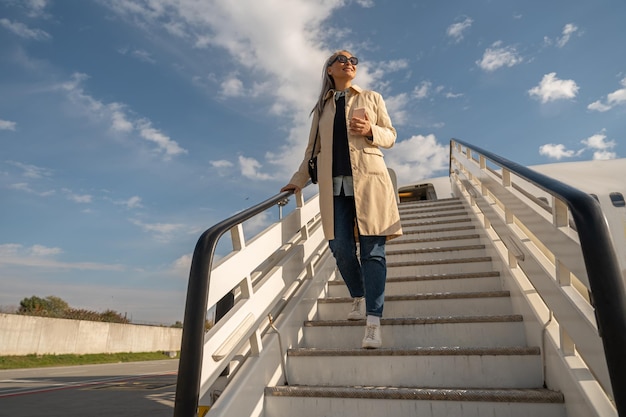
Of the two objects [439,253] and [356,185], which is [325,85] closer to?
[356,185]

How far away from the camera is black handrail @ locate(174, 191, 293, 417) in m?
1.47

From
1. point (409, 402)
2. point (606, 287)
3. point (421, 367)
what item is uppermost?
point (606, 287)

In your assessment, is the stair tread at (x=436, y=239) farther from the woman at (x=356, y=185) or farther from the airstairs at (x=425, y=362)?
the woman at (x=356, y=185)

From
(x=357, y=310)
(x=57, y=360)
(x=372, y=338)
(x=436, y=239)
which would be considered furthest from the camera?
(x=57, y=360)

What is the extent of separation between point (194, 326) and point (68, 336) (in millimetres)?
20941

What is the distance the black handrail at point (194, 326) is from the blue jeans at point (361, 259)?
1.03 meters

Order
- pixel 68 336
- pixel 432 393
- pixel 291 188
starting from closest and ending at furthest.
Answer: pixel 432 393 < pixel 291 188 < pixel 68 336

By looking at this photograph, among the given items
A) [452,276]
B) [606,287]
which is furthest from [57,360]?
[606,287]

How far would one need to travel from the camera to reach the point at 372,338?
92.8 inches

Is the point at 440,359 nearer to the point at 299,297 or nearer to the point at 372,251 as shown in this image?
the point at 372,251

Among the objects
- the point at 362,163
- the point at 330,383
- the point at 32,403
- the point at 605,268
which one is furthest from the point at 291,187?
the point at 32,403

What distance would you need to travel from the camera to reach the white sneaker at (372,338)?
235 centimetres

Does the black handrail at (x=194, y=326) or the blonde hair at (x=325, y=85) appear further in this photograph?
the blonde hair at (x=325, y=85)

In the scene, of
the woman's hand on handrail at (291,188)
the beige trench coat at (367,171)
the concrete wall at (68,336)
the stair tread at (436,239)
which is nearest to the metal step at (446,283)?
the beige trench coat at (367,171)
